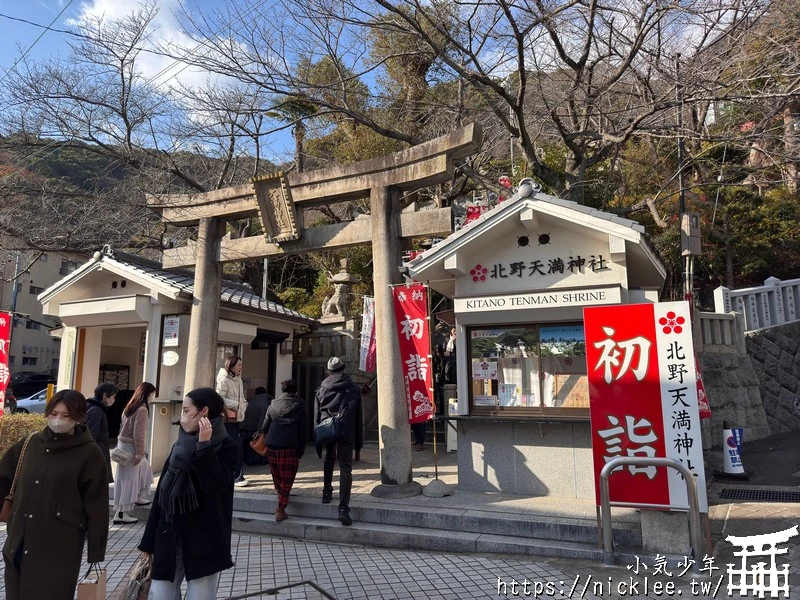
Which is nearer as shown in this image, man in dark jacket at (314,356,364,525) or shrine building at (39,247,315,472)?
man in dark jacket at (314,356,364,525)

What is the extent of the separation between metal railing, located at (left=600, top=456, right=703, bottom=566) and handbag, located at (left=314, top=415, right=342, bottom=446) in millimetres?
3262

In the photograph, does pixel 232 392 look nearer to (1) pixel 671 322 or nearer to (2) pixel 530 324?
(2) pixel 530 324

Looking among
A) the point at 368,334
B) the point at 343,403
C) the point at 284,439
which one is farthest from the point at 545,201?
the point at 284,439

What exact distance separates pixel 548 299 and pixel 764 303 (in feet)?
30.2

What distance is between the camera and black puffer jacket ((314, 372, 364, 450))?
695 cm

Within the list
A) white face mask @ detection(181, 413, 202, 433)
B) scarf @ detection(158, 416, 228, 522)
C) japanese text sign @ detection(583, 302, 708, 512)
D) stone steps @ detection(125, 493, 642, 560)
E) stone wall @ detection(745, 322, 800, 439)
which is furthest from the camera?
stone wall @ detection(745, 322, 800, 439)

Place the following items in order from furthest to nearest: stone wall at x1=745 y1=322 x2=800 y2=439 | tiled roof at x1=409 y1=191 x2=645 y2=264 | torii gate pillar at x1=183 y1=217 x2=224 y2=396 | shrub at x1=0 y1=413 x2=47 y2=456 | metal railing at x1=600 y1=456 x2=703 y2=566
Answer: stone wall at x1=745 y1=322 x2=800 y2=439, shrub at x1=0 y1=413 x2=47 y2=456, torii gate pillar at x1=183 y1=217 x2=224 y2=396, tiled roof at x1=409 y1=191 x2=645 y2=264, metal railing at x1=600 y1=456 x2=703 y2=566

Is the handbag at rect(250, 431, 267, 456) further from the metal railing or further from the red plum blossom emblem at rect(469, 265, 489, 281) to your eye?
the metal railing

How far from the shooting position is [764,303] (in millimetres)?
13281

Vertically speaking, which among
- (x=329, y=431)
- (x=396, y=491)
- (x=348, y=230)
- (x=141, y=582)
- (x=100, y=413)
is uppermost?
(x=348, y=230)

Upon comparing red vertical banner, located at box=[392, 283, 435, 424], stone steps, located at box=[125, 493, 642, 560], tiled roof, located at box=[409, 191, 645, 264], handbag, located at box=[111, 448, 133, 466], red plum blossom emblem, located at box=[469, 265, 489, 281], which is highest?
tiled roof, located at box=[409, 191, 645, 264]

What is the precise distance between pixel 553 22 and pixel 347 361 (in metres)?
9.00

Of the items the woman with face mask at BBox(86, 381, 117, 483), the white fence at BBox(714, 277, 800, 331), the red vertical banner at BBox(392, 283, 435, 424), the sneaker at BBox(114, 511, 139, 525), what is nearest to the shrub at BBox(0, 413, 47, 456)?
the sneaker at BBox(114, 511, 139, 525)

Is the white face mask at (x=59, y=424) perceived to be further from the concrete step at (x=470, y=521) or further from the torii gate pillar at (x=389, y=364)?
the torii gate pillar at (x=389, y=364)
